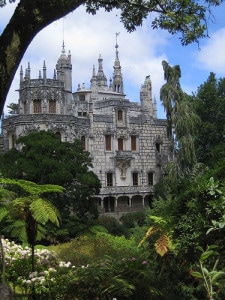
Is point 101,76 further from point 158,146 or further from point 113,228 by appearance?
point 113,228

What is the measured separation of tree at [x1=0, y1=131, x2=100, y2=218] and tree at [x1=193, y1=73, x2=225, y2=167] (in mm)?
15145

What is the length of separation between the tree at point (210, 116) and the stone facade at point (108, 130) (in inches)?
252

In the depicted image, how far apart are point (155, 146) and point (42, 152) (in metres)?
21.1

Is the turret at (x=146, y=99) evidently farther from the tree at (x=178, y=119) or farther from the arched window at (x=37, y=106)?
the tree at (x=178, y=119)

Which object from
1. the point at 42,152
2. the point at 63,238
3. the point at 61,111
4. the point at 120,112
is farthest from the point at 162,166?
the point at 63,238

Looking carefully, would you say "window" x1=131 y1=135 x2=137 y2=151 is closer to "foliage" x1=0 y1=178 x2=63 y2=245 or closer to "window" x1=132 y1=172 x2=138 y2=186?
"window" x1=132 y1=172 x2=138 y2=186

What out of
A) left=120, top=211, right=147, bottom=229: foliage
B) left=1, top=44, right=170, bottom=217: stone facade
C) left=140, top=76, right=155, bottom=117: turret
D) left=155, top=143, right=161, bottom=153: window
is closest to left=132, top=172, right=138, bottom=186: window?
left=1, top=44, right=170, bottom=217: stone facade

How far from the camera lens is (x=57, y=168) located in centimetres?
3028

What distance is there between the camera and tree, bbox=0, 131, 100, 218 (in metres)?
30.1

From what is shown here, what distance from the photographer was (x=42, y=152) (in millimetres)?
31031

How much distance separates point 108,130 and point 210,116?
31.8 ft

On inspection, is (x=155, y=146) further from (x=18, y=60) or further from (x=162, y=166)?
(x=18, y=60)

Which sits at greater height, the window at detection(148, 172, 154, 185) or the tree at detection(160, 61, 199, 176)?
the tree at detection(160, 61, 199, 176)

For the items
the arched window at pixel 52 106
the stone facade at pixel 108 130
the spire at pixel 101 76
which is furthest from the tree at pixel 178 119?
the spire at pixel 101 76
